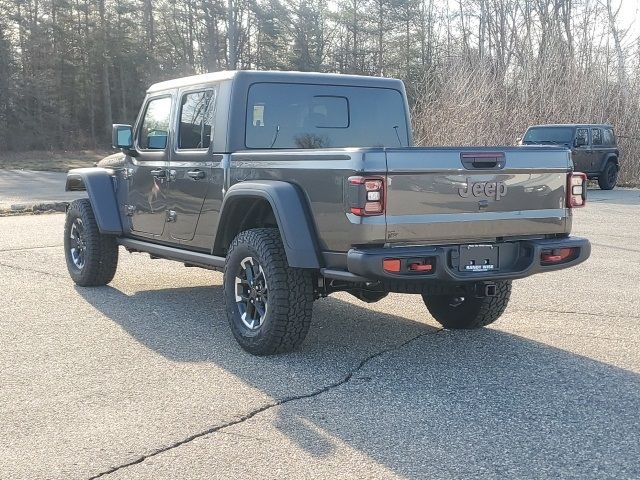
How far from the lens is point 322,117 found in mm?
6066

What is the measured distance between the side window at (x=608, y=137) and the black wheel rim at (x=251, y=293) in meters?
18.4

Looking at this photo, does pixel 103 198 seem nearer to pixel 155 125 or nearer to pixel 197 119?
pixel 155 125

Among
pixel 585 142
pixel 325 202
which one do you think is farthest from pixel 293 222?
pixel 585 142

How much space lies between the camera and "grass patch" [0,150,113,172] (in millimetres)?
32656

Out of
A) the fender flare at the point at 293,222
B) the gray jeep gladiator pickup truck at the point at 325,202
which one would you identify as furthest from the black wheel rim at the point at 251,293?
the fender flare at the point at 293,222

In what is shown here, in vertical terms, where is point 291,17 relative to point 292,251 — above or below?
above

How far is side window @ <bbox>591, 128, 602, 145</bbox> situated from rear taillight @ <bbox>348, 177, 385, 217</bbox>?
18.3 metres

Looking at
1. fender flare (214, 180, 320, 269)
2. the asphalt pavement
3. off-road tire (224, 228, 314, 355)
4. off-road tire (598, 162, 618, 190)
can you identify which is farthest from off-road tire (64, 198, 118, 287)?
off-road tire (598, 162, 618, 190)

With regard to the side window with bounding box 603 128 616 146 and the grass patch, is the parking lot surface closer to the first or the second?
the side window with bounding box 603 128 616 146

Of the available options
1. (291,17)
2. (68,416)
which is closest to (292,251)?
(68,416)

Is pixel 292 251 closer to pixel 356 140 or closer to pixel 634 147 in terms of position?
pixel 356 140

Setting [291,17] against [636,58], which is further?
[291,17]

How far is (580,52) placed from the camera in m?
27.1

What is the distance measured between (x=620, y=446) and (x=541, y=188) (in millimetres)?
1884
